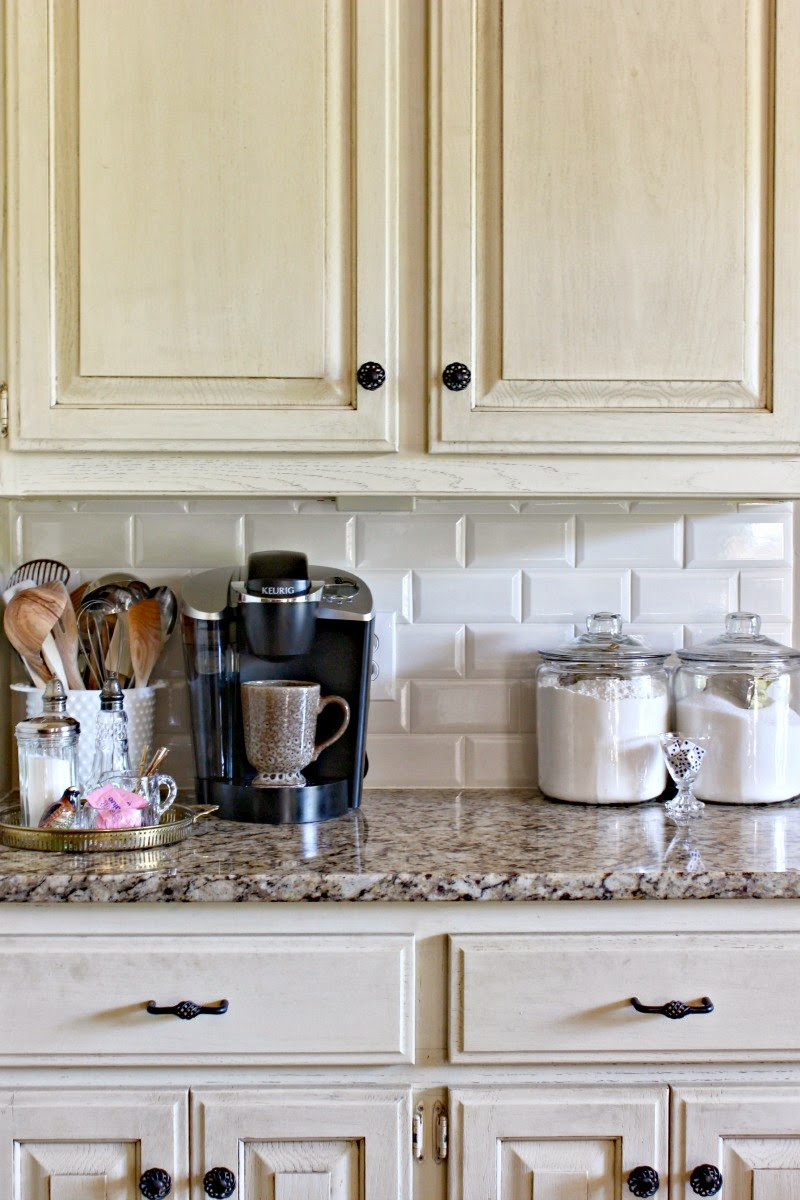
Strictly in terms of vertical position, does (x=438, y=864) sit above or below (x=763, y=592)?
below

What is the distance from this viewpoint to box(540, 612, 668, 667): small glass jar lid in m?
1.67

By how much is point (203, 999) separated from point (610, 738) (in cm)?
69

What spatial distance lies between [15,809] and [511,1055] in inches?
29.8

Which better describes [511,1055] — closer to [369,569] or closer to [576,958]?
[576,958]

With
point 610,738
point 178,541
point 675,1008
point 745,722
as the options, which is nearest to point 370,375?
point 178,541

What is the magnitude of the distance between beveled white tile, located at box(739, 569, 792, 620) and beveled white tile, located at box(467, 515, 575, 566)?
0.30 metres

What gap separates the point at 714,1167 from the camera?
4.26 ft

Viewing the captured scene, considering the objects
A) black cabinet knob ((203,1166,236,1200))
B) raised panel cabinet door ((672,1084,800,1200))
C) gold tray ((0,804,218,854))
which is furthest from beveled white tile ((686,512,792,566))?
black cabinet knob ((203,1166,236,1200))

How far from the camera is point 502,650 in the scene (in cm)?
186

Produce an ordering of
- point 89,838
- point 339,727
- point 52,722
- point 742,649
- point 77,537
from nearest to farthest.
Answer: point 89,838, point 52,722, point 339,727, point 742,649, point 77,537

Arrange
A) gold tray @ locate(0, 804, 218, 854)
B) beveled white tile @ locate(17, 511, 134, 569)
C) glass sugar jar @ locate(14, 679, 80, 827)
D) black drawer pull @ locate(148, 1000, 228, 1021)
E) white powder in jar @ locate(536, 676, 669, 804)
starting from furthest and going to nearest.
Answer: beveled white tile @ locate(17, 511, 134, 569)
white powder in jar @ locate(536, 676, 669, 804)
glass sugar jar @ locate(14, 679, 80, 827)
gold tray @ locate(0, 804, 218, 854)
black drawer pull @ locate(148, 1000, 228, 1021)

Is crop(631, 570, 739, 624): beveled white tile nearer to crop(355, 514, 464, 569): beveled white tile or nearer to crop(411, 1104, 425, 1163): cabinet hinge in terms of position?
crop(355, 514, 464, 569): beveled white tile

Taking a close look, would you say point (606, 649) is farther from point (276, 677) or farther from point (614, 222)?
point (614, 222)

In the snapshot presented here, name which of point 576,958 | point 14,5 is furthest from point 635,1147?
point 14,5
